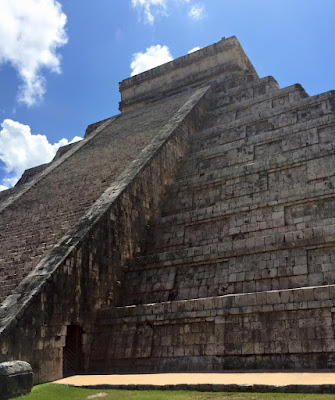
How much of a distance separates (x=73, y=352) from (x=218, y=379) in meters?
3.29

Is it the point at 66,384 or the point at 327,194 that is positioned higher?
the point at 327,194

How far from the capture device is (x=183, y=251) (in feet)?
28.6

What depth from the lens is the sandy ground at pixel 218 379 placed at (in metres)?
5.09

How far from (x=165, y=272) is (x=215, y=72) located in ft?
44.3

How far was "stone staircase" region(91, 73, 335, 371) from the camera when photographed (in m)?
6.45

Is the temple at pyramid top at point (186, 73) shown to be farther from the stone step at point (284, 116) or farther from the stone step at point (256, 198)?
the stone step at point (256, 198)

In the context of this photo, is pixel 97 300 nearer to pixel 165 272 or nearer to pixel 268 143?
pixel 165 272

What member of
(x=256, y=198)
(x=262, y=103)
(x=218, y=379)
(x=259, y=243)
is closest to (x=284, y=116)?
(x=262, y=103)

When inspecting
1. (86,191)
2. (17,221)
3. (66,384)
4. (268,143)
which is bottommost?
(66,384)

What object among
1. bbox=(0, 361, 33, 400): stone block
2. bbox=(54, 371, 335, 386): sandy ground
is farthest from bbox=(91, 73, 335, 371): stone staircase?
bbox=(0, 361, 33, 400): stone block

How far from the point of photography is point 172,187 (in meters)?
11.7

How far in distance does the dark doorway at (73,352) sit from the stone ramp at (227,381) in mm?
730

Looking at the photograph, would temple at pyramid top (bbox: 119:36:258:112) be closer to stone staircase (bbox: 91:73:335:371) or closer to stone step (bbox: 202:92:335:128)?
stone step (bbox: 202:92:335:128)

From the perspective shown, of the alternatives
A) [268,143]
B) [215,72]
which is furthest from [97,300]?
[215,72]
